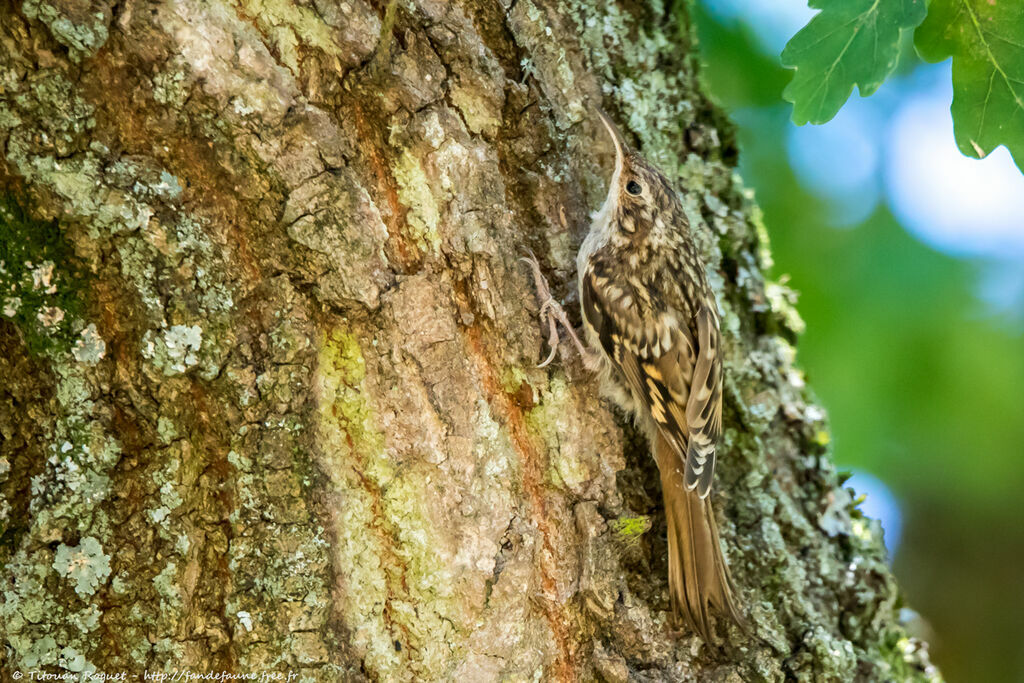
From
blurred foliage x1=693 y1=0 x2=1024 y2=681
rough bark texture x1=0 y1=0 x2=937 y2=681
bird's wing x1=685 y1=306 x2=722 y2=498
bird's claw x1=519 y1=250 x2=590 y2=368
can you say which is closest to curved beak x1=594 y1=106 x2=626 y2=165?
rough bark texture x1=0 y1=0 x2=937 y2=681

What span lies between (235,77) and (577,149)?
803 millimetres

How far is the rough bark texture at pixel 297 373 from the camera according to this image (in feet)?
5.02

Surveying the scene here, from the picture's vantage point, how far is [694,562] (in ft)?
6.13

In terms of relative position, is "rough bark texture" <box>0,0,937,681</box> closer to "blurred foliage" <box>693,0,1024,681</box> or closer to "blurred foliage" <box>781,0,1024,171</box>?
"blurred foliage" <box>781,0,1024,171</box>

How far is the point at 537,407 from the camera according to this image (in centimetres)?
177

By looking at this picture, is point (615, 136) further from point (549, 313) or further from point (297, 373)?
point (297, 373)

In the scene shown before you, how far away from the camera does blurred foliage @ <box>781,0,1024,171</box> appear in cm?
159

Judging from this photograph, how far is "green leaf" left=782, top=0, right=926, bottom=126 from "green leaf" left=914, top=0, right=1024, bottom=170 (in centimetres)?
8

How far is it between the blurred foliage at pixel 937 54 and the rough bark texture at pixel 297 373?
60cm

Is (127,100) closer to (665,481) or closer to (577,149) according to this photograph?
(577,149)

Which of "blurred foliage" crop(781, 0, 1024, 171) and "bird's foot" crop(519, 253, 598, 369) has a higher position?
"blurred foliage" crop(781, 0, 1024, 171)

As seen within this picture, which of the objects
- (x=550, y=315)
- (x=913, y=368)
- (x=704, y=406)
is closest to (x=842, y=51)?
(x=550, y=315)

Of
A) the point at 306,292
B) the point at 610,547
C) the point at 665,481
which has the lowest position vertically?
Answer: the point at 610,547

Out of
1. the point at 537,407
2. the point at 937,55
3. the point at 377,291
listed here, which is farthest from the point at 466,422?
the point at 937,55
